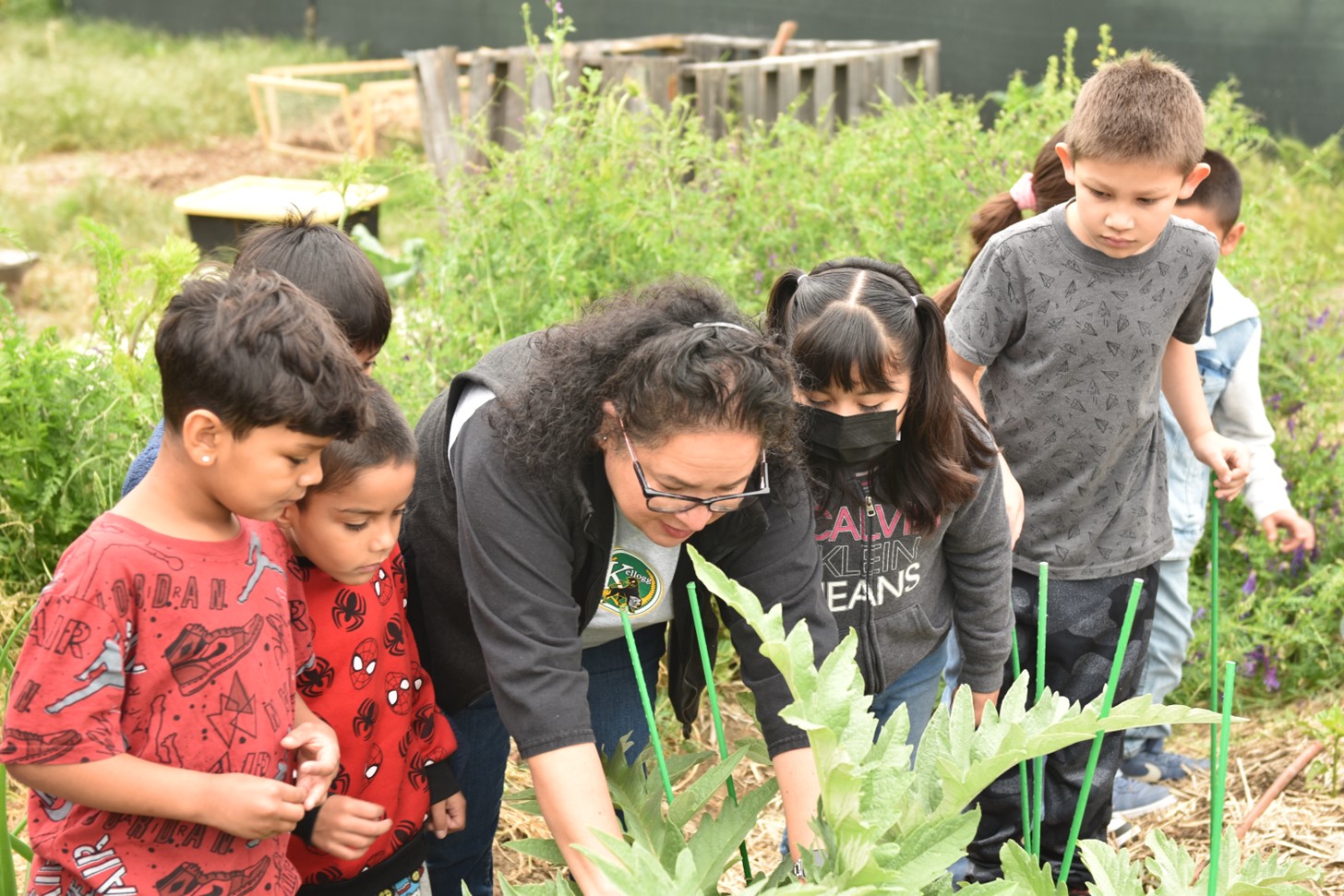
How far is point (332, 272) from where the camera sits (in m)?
1.93

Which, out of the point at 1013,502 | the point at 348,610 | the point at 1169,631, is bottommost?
the point at 1169,631

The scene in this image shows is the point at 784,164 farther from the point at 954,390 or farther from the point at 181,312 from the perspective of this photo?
the point at 181,312

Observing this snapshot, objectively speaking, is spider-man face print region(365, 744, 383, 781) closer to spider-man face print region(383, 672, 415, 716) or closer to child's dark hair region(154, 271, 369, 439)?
spider-man face print region(383, 672, 415, 716)

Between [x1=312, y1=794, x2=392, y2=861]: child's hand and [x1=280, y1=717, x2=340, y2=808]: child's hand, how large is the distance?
50 mm

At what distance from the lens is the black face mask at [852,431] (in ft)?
6.16

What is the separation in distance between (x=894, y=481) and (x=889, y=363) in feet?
0.72

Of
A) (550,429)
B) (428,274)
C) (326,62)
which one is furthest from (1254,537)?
(326,62)

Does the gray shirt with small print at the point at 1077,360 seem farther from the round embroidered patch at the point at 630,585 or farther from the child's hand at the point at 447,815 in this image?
the child's hand at the point at 447,815

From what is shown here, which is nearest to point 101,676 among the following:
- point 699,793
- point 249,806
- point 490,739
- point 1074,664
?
point 249,806

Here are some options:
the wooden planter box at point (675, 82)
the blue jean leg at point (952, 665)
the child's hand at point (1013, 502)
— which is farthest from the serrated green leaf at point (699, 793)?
the wooden planter box at point (675, 82)

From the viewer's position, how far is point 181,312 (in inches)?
57.8

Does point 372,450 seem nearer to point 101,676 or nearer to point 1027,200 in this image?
point 101,676

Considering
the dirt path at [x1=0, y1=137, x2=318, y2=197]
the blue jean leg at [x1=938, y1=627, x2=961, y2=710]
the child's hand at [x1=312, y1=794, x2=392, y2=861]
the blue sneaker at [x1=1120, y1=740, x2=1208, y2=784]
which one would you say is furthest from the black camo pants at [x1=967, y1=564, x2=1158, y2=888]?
the dirt path at [x1=0, y1=137, x2=318, y2=197]

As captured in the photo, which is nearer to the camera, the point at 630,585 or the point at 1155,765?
the point at 630,585
